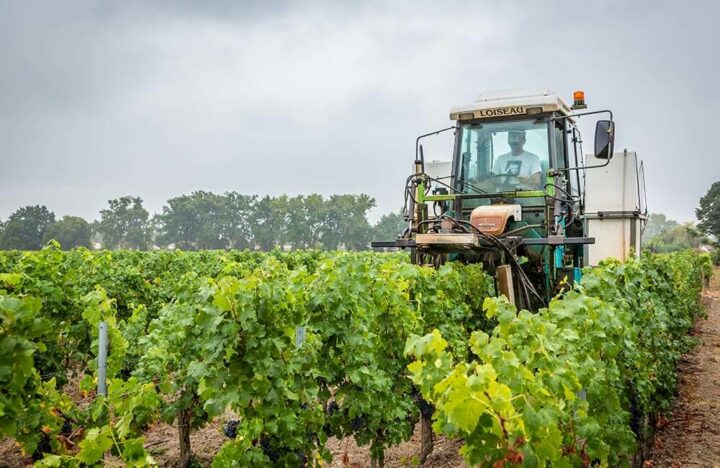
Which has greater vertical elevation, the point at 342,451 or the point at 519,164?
the point at 519,164

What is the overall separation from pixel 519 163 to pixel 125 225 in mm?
82526

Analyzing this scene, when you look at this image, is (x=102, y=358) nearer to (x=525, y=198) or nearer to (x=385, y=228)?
(x=525, y=198)

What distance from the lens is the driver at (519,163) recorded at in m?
7.22

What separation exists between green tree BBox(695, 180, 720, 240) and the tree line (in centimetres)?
3513

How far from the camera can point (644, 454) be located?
5176 mm

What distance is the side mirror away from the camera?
6395 mm

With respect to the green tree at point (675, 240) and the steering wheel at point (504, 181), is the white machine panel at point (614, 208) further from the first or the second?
the green tree at point (675, 240)

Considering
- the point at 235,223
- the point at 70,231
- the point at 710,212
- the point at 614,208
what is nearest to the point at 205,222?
the point at 235,223

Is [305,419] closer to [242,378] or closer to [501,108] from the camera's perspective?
[242,378]

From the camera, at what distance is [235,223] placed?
8250 centimetres

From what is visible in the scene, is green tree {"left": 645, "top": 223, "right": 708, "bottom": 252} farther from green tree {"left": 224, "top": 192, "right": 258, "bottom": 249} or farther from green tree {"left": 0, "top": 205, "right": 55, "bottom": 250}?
green tree {"left": 0, "top": 205, "right": 55, "bottom": 250}

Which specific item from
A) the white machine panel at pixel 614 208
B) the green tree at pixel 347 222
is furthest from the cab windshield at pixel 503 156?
the green tree at pixel 347 222

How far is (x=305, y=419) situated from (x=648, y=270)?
422 cm

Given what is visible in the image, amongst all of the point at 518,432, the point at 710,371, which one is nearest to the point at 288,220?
the point at 710,371
